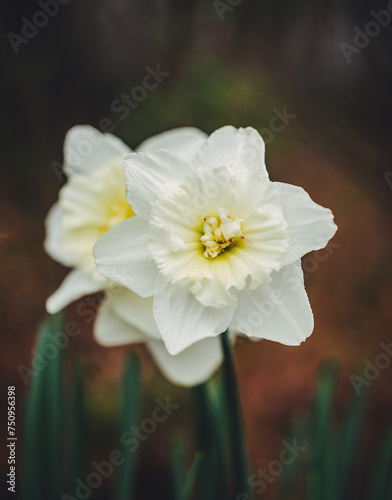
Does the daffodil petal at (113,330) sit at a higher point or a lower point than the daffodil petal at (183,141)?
lower

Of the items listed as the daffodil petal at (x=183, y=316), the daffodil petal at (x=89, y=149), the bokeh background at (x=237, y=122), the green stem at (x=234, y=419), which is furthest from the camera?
the bokeh background at (x=237, y=122)

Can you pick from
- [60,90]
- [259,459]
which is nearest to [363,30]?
[60,90]

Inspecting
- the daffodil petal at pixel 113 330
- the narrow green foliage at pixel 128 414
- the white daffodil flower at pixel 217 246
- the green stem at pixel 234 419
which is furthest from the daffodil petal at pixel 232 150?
the narrow green foliage at pixel 128 414

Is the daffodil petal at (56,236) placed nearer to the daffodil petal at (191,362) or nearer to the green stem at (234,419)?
the daffodil petal at (191,362)

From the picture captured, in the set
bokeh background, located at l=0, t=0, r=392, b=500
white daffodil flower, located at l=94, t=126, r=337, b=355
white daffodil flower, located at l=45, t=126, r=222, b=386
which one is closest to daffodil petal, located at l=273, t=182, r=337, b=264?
white daffodil flower, located at l=94, t=126, r=337, b=355

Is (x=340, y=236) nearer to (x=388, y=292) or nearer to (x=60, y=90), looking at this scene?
(x=388, y=292)

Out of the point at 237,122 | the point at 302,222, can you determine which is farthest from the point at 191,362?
the point at 237,122
